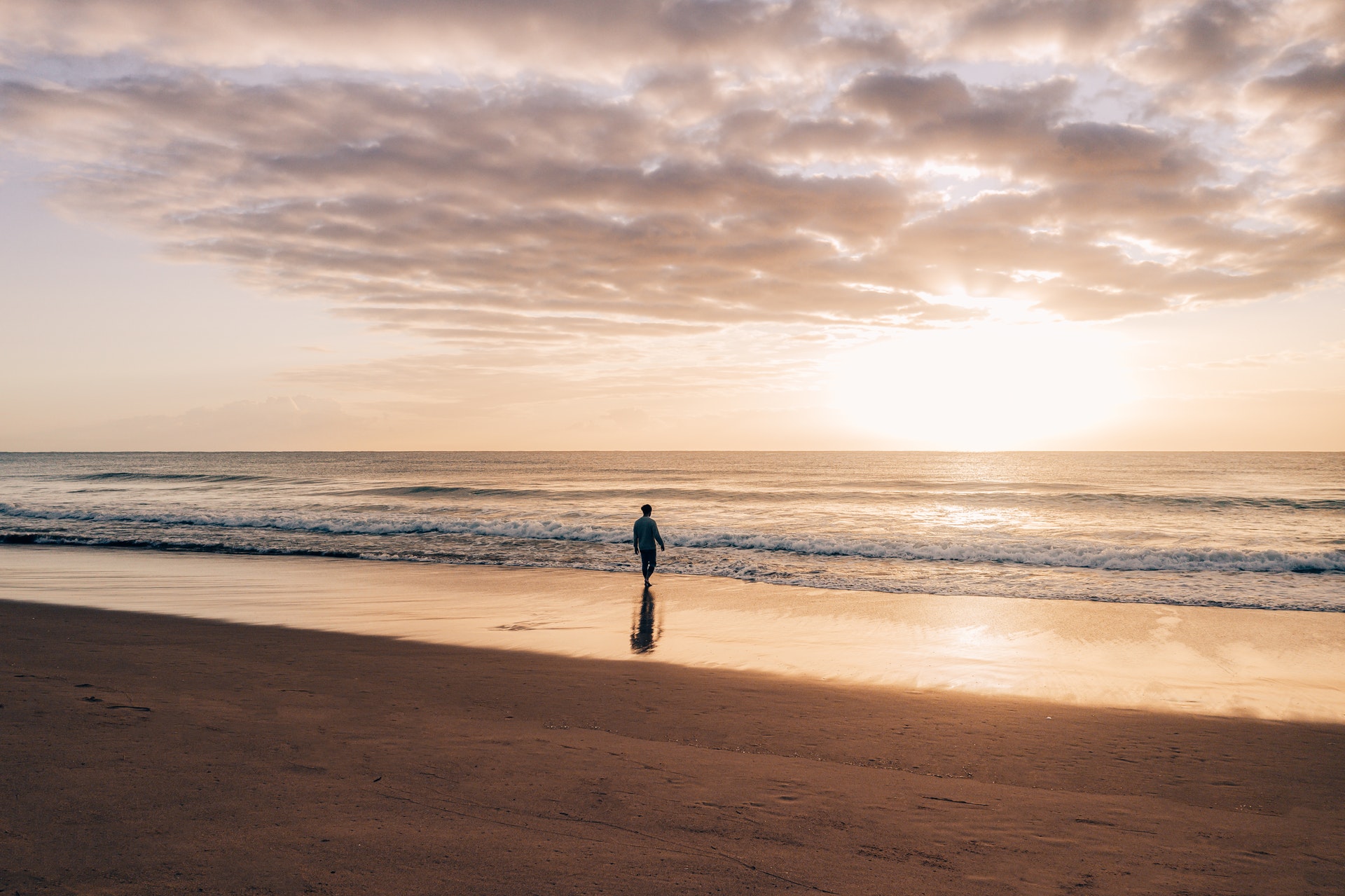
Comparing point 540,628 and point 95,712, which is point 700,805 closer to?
point 95,712

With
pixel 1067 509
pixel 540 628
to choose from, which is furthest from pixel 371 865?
pixel 1067 509

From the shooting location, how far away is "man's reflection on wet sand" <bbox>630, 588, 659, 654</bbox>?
1005 centimetres

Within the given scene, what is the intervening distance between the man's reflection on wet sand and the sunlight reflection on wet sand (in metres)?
0.05

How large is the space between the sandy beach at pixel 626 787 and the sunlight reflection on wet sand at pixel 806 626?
42.6 inches

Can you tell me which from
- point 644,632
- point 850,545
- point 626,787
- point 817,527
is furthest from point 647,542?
point 817,527

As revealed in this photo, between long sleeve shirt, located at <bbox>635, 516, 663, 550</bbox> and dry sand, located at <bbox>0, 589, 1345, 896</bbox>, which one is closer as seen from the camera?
dry sand, located at <bbox>0, 589, 1345, 896</bbox>

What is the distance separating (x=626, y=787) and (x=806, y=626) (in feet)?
23.4

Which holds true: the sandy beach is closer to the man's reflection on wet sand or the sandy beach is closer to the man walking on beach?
the man's reflection on wet sand

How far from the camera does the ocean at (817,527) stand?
1741 cm

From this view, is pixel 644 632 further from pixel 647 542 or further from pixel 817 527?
pixel 817 527

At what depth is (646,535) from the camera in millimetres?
16031

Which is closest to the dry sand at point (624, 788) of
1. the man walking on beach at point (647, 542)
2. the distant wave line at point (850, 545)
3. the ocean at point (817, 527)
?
the man walking on beach at point (647, 542)

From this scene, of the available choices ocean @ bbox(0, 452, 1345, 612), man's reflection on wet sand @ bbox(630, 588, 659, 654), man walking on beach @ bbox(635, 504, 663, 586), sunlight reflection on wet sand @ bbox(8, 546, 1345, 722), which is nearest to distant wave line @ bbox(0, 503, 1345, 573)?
ocean @ bbox(0, 452, 1345, 612)

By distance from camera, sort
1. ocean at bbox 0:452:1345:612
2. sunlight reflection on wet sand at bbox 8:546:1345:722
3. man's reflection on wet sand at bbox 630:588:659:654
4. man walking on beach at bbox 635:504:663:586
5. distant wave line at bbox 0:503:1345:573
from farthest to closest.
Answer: distant wave line at bbox 0:503:1345:573, ocean at bbox 0:452:1345:612, man walking on beach at bbox 635:504:663:586, man's reflection on wet sand at bbox 630:588:659:654, sunlight reflection on wet sand at bbox 8:546:1345:722
